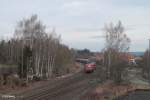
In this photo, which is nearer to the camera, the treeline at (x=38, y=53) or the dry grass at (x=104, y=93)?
the dry grass at (x=104, y=93)

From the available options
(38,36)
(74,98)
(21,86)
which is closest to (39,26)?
(38,36)

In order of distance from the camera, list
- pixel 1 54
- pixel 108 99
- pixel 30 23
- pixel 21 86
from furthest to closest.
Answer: pixel 1 54 → pixel 30 23 → pixel 21 86 → pixel 108 99

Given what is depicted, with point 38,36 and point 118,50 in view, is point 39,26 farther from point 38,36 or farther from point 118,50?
point 118,50

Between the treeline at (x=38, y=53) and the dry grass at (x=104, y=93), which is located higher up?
the treeline at (x=38, y=53)

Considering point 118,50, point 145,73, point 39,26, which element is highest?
point 39,26

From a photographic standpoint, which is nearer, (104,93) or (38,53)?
(104,93)

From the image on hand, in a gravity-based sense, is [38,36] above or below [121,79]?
above

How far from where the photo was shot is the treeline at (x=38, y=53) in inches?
2581

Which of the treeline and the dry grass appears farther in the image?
the treeline

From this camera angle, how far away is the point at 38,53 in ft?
232

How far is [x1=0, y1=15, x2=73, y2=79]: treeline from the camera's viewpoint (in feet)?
215

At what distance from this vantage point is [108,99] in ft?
130

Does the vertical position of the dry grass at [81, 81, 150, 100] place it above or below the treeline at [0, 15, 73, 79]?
below

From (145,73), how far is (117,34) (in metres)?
29.3
